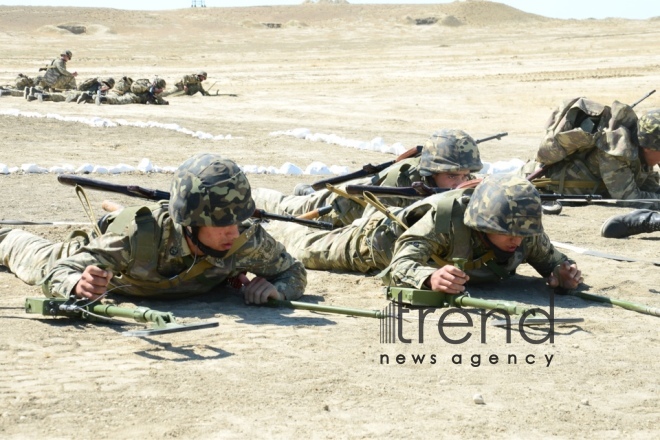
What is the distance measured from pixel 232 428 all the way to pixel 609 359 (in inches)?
89.5

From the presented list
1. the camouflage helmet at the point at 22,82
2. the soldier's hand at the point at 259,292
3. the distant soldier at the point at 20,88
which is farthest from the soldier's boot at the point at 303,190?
the camouflage helmet at the point at 22,82

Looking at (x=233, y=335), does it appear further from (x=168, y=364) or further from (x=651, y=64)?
(x=651, y=64)

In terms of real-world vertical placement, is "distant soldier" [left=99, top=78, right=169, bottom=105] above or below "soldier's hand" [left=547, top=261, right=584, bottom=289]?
below

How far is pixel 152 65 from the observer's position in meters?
46.6

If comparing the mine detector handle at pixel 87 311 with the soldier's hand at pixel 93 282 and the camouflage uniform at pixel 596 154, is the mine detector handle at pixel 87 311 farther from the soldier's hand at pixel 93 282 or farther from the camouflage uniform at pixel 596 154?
the camouflage uniform at pixel 596 154

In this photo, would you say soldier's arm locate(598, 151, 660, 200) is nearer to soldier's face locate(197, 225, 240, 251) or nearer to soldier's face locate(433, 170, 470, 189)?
soldier's face locate(433, 170, 470, 189)

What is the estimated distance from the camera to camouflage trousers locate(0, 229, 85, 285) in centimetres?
746

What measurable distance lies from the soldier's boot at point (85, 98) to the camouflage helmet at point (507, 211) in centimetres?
2094

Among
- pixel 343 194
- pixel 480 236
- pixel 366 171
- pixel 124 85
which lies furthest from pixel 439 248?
pixel 124 85

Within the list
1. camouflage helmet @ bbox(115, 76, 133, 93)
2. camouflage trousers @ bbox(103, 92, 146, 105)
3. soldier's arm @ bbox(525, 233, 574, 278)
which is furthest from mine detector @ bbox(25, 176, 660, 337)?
camouflage helmet @ bbox(115, 76, 133, 93)

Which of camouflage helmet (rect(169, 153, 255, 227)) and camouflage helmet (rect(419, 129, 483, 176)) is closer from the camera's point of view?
camouflage helmet (rect(169, 153, 255, 227))

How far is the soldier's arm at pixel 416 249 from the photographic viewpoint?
23.0 ft

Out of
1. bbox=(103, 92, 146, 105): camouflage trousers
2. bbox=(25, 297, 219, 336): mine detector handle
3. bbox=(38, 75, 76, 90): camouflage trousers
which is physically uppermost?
bbox=(25, 297, 219, 336): mine detector handle

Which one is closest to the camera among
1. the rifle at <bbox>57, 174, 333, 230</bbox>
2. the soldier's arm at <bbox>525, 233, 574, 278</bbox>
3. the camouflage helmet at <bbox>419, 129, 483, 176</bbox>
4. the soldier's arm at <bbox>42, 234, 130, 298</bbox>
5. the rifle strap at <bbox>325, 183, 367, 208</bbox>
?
the soldier's arm at <bbox>42, 234, 130, 298</bbox>
